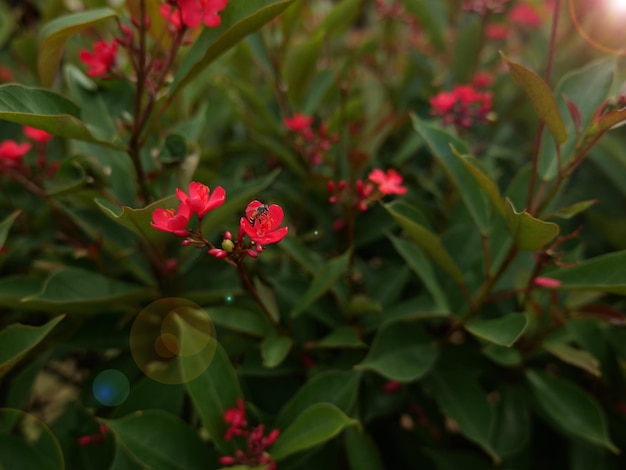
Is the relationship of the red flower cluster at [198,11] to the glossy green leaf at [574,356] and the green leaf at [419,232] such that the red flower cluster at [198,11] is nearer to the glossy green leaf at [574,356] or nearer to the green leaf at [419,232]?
the green leaf at [419,232]

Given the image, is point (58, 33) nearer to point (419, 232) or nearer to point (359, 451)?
point (419, 232)

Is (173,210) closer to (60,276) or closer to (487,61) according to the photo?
(60,276)

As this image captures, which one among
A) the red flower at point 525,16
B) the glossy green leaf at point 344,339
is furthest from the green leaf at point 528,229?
the red flower at point 525,16

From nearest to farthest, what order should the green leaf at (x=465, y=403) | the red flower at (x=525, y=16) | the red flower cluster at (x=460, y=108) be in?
the green leaf at (x=465, y=403)
the red flower cluster at (x=460, y=108)
the red flower at (x=525, y=16)

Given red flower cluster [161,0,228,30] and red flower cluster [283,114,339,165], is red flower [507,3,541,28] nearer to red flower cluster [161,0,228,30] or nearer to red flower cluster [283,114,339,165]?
red flower cluster [283,114,339,165]

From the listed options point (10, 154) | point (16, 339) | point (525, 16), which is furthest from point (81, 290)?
point (525, 16)

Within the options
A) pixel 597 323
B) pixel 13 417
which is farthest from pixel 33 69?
pixel 597 323
